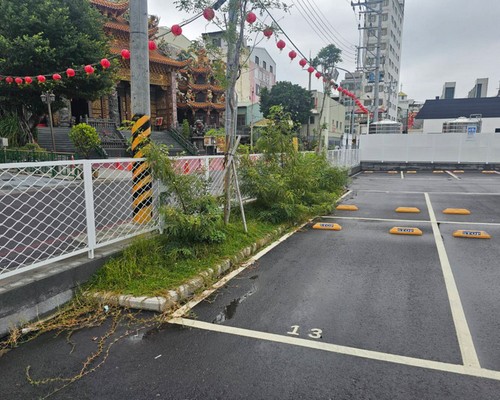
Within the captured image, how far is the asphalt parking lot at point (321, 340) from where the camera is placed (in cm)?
239

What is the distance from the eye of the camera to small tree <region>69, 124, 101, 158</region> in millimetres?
17109

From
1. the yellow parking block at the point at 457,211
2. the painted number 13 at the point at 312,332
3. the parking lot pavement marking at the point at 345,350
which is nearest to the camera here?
the parking lot pavement marking at the point at 345,350

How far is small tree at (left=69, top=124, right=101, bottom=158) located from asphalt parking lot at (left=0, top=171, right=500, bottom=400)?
15.2m

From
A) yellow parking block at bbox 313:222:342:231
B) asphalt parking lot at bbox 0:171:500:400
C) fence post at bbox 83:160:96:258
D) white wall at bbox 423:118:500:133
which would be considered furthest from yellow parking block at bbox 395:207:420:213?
white wall at bbox 423:118:500:133

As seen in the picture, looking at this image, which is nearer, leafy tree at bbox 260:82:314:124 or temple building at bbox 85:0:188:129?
temple building at bbox 85:0:188:129

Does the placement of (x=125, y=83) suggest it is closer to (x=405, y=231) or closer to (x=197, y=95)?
(x=197, y=95)

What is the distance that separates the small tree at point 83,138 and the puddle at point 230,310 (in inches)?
632

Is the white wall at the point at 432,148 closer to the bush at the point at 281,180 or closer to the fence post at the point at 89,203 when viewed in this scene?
the bush at the point at 281,180

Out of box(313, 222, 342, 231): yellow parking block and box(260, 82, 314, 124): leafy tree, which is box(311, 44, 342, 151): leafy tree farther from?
box(260, 82, 314, 124): leafy tree

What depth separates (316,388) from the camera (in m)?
2.37

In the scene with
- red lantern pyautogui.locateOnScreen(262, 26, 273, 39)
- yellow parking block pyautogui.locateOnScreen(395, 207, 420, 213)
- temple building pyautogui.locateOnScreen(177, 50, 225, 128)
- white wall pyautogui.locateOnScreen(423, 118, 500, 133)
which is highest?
temple building pyautogui.locateOnScreen(177, 50, 225, 128)

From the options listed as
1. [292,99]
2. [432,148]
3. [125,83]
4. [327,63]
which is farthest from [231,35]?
[292,99]

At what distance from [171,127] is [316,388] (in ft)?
98.1

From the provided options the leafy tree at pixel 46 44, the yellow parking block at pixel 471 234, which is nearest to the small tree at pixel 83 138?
the leafy tree at pixel 46 44
